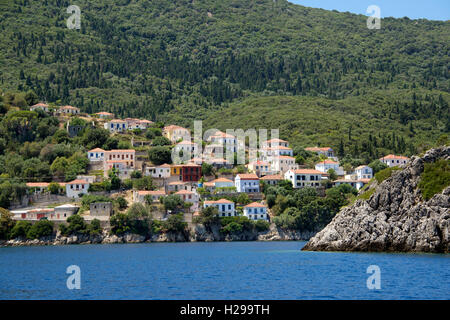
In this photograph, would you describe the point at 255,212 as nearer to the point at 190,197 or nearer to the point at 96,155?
the point at 190,197

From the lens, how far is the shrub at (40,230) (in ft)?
237

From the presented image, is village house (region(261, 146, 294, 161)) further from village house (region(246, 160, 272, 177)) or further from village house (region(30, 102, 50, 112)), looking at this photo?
village house (region(30, 102, 50, 112))

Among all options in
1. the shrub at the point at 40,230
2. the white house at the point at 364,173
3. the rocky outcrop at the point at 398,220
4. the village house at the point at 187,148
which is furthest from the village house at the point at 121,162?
the rocky outcrop at the point at 398,220

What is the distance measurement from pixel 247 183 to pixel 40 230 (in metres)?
27.4

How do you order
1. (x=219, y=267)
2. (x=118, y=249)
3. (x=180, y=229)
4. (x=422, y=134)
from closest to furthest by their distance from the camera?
(x=219, y=267), (x=118, y=249), (x=180, y=229), (x=422, y=134)

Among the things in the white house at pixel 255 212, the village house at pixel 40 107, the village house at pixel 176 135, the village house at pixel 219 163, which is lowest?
the white house at pixel 255 212

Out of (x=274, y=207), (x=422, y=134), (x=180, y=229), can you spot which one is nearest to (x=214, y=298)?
(x=180, y=229)

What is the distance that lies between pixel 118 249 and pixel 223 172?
29837 mm

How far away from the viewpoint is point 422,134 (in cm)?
13512

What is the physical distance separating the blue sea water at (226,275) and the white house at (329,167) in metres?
38.6

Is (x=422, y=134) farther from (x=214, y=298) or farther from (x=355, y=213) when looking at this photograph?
(x=214, y=298)

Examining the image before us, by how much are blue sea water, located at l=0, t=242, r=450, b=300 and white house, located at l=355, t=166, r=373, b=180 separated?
3777cm

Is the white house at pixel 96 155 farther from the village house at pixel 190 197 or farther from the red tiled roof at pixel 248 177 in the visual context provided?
the red tiled roof at pixel 248 177

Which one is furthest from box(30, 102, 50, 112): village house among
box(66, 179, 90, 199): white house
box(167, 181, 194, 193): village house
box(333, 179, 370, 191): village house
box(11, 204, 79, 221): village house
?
box(333, 179, 370, 191): village house
